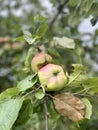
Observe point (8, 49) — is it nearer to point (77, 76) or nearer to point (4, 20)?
point (4, 20)

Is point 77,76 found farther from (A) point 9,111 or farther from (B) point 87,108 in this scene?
(A) point 9,111

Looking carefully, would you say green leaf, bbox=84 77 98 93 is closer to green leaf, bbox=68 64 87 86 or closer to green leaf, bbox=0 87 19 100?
green leaf, bbox=68 64 87 86

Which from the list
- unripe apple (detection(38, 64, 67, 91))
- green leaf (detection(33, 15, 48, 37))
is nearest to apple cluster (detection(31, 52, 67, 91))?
unripe apple (detection(38, 64, 67, 91))

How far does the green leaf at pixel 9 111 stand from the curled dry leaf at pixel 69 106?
104mm

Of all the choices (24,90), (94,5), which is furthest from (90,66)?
(24,90)

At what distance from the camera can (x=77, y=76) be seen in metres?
1.24

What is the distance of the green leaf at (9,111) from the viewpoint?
3.73 ft

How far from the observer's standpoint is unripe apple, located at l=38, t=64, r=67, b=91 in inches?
46.2

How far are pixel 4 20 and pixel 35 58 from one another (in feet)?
7.60

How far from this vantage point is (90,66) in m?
3.15

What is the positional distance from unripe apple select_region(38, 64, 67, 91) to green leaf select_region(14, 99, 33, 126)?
0.27 feet

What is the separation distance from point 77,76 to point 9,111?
0.72ft

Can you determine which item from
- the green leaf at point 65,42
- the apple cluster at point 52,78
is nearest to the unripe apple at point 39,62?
the apple cluster at point 52,78

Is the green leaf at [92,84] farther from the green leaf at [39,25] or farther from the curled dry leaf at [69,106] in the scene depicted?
the green leaf at [39,25]
